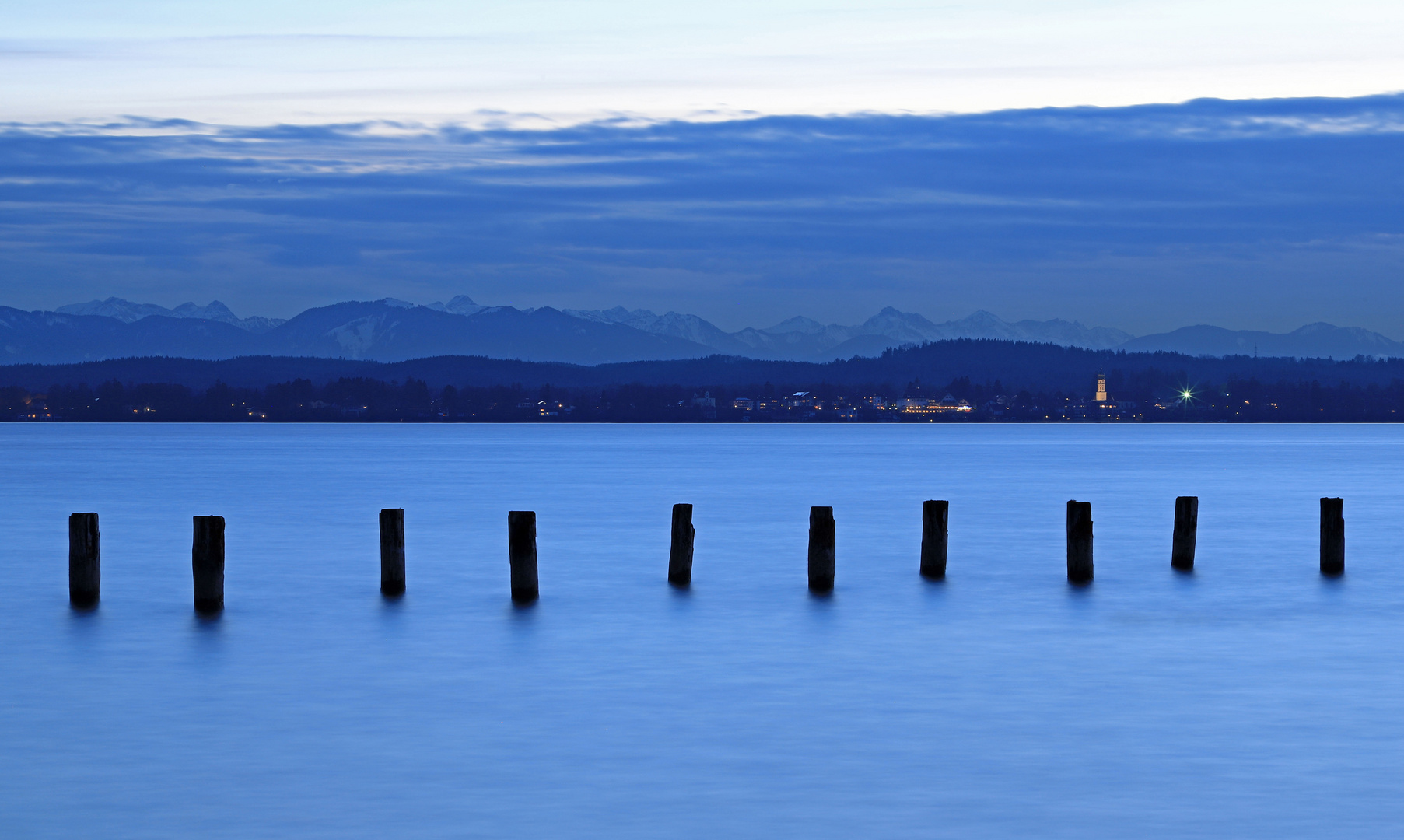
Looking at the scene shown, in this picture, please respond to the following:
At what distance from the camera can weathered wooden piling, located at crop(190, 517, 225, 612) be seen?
66.6ft

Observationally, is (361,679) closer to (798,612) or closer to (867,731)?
(867,731)

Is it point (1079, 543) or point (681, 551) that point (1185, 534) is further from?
point (681, 551)

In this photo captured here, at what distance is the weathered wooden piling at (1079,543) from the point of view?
78.2 ft

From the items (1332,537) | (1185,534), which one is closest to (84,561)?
(1185,534)

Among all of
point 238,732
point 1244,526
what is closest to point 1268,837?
point 238,732

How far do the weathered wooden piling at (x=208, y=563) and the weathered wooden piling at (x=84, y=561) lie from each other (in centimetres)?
131

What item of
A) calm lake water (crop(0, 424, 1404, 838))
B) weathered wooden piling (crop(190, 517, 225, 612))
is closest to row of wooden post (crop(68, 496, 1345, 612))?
weathered wooden piling (crop(190, 517, 225, 612))

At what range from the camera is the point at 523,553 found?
2206cm

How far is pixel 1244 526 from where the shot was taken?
135 feet

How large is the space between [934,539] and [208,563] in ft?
34.7

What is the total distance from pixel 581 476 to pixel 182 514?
1273 inches

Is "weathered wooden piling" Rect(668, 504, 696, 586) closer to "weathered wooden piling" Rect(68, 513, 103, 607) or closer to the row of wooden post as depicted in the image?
the row of wooden post

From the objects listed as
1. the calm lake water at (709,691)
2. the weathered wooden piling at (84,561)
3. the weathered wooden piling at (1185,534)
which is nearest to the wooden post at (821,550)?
the calm lake water at (709,691)

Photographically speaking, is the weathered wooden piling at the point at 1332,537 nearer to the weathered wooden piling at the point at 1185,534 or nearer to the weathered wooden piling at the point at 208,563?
the weathered wooden piling at the point at 1185,534
